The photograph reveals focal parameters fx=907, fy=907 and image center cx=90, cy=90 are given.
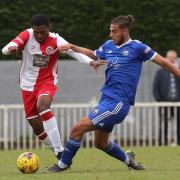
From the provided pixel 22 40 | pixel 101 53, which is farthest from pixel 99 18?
pixel 101 53

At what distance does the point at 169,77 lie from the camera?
68.1ft

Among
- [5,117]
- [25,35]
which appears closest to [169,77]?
[5,117]

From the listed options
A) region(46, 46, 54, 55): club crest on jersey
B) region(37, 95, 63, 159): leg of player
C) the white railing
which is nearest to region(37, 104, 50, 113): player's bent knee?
region(37, 95, 63, 159): leg of player

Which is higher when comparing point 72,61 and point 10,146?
point 72,61

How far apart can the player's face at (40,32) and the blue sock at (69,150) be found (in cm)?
180

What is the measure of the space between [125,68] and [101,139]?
104 centimetres

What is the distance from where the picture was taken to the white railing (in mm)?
20703

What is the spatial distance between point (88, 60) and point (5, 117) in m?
8.28

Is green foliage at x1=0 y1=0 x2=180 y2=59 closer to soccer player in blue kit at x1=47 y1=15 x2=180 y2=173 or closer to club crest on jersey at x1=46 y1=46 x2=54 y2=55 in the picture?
club crest on jersey at x1=46 y1=46 x2=54 y2=55

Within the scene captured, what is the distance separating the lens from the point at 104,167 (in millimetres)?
13750

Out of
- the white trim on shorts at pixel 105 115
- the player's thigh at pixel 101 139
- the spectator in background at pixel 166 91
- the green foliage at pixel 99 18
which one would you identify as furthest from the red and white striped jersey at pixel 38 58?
the green foliage at pixel 99 18

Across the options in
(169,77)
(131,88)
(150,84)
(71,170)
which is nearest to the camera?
(131,88)

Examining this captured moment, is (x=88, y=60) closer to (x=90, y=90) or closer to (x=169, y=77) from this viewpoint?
(x=169, y=77)

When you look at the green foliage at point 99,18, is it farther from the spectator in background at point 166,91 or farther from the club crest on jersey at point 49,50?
the club crest on jersey at point 49,50
